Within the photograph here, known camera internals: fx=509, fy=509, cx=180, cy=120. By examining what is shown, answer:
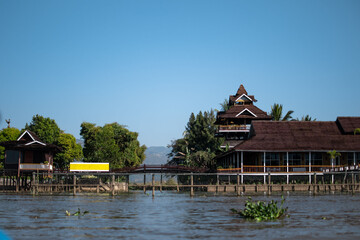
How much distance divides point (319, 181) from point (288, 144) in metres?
5.52

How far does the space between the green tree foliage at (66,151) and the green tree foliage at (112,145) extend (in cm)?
235

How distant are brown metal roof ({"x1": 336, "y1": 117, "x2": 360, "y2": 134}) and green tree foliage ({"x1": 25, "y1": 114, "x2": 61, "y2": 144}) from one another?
46.1 meters

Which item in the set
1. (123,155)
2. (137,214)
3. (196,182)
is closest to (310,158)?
(196,182)

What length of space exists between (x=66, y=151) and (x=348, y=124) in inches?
1905

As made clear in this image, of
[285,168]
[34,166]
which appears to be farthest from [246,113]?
[34,166]

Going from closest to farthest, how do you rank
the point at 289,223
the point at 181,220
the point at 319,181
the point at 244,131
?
the point at 289,223
the point at 181,220
the point at 319,181
the point at 244,131

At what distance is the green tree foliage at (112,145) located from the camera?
82.3 m

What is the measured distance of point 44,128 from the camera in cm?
8481

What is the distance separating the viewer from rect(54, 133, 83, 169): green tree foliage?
290ft

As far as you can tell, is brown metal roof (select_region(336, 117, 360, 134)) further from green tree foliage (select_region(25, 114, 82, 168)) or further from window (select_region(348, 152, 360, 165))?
green tree foliage (select_region(25, 114, 82, 168))

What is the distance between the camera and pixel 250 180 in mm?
60906

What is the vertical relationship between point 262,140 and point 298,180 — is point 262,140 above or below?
above

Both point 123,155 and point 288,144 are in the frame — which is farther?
point 123,155

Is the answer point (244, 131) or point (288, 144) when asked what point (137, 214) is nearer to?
point (288, 144)
